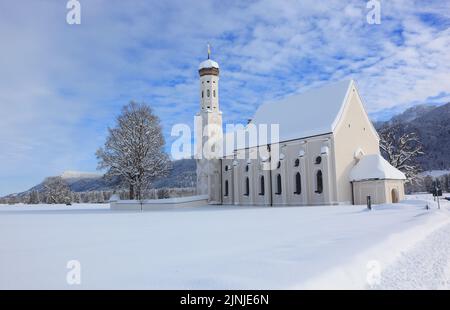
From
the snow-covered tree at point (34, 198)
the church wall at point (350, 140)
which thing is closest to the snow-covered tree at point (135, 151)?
the church wall at point (350, 140)

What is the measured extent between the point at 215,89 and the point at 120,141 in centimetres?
1647

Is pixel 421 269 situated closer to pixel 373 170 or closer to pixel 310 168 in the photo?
pixel 373 170

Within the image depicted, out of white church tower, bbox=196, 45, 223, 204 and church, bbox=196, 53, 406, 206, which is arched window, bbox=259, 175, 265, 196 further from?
white church tower, bbox=196, 45, 223, 204

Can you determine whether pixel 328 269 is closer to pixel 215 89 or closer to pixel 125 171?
pixel 125 171

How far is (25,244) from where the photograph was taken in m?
12.3

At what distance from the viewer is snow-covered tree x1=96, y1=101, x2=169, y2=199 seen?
134 ft

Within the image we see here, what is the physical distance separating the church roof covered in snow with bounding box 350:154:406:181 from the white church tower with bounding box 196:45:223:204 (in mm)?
19230

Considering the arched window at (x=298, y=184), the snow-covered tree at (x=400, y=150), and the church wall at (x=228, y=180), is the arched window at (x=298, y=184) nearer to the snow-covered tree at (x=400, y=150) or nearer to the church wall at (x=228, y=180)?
the church wall at (x=228, y=180)

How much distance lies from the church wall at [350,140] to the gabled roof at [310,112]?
0.92 metres

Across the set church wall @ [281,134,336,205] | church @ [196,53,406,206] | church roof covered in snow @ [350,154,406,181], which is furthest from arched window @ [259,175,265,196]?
church roof covered in snow @ [350,154,406,181]

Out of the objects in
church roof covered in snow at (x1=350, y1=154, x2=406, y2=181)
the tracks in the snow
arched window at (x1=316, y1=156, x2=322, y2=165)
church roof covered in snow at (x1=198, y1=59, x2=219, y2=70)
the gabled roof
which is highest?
church roof covered in snow at (x1=198, y1=59, x2=219, y2=70)

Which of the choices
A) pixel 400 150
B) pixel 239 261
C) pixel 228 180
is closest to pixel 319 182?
pixel 400 150

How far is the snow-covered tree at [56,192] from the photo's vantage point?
262 ft

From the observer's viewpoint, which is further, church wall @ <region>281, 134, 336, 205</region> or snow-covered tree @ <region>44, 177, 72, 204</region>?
snow-covered tree @ <region>44, 177, 72, 204</region>
